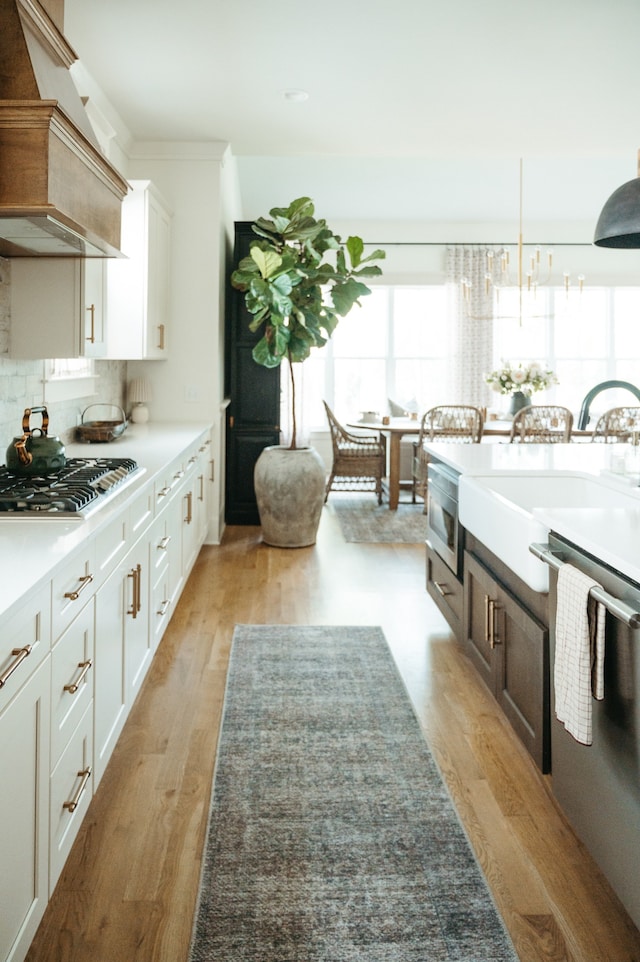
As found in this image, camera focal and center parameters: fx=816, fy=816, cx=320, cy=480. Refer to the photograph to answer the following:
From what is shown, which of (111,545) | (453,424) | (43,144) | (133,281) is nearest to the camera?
(43,144)

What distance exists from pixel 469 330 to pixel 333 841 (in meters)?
7.56

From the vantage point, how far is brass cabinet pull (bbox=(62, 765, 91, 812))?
6.35 feet

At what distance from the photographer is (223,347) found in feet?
21.1

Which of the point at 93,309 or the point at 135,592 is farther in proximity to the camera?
the point at 93,309

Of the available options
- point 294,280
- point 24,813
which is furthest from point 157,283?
point 24,813

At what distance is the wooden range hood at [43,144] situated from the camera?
7.51ft

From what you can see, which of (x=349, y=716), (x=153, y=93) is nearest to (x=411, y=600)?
(x=349, y=716)

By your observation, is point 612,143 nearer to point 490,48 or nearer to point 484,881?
point 490,48

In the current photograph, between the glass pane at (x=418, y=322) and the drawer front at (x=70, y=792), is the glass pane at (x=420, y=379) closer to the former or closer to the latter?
the glass pane at (x=418, y=322)

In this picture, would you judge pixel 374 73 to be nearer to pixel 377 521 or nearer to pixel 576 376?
pixel 377 521

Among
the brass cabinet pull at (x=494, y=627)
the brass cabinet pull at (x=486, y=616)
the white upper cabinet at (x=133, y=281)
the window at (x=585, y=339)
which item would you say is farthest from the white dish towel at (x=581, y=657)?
the window at (x=585, y=339)

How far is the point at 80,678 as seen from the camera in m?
2.00

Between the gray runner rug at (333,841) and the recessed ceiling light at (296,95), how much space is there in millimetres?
3079

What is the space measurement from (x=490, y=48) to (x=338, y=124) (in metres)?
1.34
